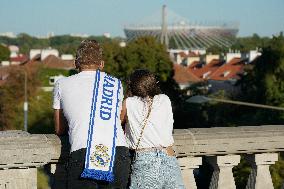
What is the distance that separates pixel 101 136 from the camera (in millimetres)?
4113

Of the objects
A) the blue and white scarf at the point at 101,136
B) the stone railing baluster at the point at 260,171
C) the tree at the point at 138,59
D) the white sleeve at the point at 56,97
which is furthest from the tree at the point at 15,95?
the blue and white scarf at the point at 101,136

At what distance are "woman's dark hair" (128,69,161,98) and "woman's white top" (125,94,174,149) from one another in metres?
0.04

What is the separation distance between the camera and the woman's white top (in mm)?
4457

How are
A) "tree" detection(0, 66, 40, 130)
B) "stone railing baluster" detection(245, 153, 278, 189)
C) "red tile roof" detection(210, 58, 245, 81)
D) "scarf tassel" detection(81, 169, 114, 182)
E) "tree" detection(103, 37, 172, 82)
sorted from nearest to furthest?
"scarf tassel" detection(81, 169, 114, 182), "stone railing baluster" detection(245, 153, 278, 189), "tree" detection(0, 66, 40, 130), "tree" detection(103, 37, 172, 82), "red tile roof" detection(210, 58, 245, 81)

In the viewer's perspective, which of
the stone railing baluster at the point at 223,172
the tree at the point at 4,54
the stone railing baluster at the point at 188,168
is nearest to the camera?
the stone railing baluster at the point at 188,168

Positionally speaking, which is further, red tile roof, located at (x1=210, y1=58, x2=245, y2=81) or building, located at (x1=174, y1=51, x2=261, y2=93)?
red tile roof, located at (x1=210, y1=58, x2=245, y2=81)

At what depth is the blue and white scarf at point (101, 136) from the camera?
4.08m

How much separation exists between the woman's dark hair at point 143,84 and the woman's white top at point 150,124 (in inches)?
1.6

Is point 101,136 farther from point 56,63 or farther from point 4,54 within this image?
point 4,54

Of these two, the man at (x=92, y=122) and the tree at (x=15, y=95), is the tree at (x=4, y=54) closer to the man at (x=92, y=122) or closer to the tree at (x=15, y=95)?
the tree at (x=15, y=95)

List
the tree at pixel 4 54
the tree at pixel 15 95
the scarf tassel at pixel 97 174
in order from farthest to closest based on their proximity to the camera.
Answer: the tree at pixel 4 54
the tree at pixel 15 95
the scarf tassel at pixel 97 174

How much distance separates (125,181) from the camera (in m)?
4.24

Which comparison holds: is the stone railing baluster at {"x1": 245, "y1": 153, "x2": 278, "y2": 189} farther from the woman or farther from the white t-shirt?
the white t-shirt

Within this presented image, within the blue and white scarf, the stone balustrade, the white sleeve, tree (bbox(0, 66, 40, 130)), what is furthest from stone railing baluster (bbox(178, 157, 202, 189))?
tree (bbox(0, 66, 40, 130))
